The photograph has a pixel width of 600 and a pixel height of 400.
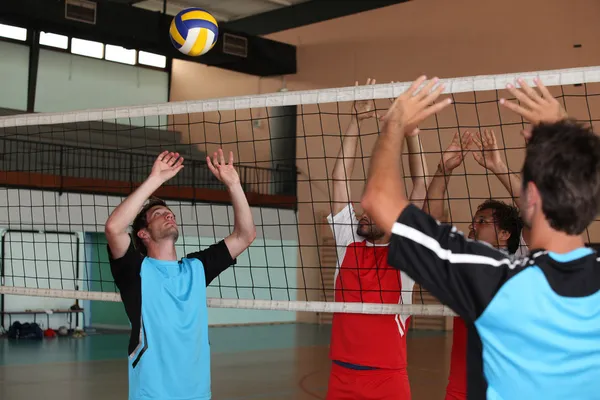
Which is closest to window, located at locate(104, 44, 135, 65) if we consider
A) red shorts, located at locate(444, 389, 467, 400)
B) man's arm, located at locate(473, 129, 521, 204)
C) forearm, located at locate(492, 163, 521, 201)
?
man's arm, located at locate(473, 129, 521, 204)

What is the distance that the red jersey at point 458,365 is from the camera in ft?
10.9

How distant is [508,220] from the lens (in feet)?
11.8

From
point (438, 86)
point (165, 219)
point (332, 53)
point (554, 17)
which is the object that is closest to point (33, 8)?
point (332, 53)

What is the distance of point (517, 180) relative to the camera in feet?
12.0

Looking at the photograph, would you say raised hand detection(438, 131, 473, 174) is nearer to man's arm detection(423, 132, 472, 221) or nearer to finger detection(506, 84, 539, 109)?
man's arm detection(423, 132, 472, 221)

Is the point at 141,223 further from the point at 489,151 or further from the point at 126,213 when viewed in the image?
the point at 489,151

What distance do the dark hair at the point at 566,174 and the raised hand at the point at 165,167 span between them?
2.13 meters

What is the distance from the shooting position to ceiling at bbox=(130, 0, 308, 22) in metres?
16.3

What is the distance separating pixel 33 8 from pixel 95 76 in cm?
435

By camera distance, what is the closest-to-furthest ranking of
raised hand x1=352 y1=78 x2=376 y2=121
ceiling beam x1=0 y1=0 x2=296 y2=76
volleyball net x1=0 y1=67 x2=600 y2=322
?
raised hand x1=352 y1=78 x2=376 y2=121
volleyball net x1=0 y1=67 x2=600 y2=322
ceiling beam x1=0 y1=0 x2=296 y2=76

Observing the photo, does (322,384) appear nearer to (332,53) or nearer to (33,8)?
(33,8)

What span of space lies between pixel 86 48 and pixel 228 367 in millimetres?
10034

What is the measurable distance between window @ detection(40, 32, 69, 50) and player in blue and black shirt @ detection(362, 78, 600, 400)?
15854mm

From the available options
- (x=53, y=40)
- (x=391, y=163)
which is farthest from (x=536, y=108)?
(x=53, y=40)
